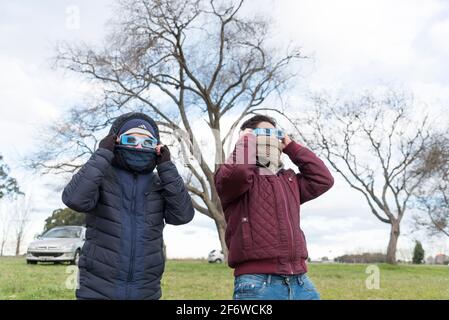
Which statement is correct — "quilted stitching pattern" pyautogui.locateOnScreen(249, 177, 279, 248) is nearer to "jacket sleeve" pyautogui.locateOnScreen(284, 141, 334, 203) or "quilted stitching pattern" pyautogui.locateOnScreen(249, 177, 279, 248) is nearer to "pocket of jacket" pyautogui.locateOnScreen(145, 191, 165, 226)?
"jacket sleeve" pyautogui.locateOnScreen(284, 141, 334, 203)

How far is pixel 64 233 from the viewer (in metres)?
16.4

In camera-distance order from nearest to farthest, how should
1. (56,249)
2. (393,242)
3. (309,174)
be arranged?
1. (309,174)
2. (56,249)
3. (393,242)

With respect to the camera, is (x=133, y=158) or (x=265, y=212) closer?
(x=265, y=212)

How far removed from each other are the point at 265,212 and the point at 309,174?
1.81 ft

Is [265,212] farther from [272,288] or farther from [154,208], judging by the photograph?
[154,208]

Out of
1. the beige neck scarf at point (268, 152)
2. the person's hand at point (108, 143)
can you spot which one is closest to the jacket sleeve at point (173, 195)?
the person's hand at point (108, 143)

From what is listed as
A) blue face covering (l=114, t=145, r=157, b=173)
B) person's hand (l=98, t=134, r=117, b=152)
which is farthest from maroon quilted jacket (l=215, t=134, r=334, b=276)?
person's hand (l=98, t=134, r=117, b=152)

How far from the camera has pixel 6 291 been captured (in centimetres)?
802

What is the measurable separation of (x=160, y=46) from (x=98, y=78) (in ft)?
10.2

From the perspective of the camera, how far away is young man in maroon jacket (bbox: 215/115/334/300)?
9.98 feet

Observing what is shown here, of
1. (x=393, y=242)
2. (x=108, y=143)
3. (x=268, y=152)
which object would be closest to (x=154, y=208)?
(x=108, y=143)

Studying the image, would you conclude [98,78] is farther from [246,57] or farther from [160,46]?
[246,57]
